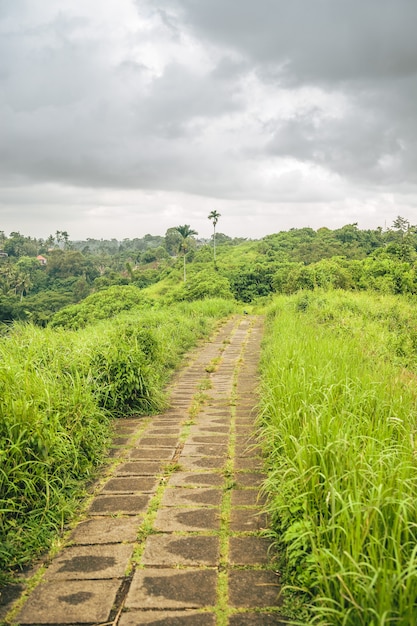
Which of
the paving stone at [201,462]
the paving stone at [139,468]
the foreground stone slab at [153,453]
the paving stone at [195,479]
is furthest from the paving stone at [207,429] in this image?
the paving stone at [195,479]

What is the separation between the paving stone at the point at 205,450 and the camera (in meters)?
3.51

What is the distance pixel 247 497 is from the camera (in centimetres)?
284

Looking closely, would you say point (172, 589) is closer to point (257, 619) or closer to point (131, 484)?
point (257, 619)

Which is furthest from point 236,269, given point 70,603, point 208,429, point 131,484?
point 70,603

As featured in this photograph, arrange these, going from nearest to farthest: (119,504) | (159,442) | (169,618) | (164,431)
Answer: (169,618) → (119,504) → (159,442) → (164,431)

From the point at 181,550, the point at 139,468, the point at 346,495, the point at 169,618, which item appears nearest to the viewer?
the point at 169,618

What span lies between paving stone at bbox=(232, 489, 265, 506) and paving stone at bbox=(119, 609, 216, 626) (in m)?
0.89

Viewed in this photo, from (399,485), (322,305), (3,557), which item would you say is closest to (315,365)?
(399,485)

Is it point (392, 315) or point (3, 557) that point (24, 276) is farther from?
point (3, 557)

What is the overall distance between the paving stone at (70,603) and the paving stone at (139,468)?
110 cm

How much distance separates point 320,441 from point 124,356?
2.64m

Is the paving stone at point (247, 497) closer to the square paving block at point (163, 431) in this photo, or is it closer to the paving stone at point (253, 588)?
the paving stone at point (253, 588)

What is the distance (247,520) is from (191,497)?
0.40 m

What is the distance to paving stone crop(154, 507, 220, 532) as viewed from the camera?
252cm
